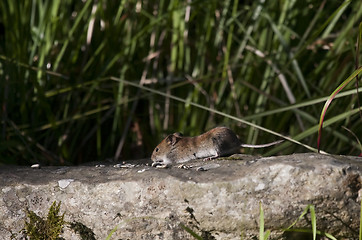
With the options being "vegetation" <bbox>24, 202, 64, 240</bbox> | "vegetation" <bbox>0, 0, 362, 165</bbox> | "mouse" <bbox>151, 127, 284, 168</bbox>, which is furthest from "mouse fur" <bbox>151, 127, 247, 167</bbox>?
"vegetation" <bbox>0, 0, 362, 165</bbox>

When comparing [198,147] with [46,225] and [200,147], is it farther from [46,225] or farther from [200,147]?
[46,225]

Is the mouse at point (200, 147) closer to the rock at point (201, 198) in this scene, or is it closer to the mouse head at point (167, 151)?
the mouse head at point (167, 151)

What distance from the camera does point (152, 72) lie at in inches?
158

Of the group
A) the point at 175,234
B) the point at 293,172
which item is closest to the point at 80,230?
the point at 175,234

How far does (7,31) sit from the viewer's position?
3672mm

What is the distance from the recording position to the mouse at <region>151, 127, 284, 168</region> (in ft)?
8.11

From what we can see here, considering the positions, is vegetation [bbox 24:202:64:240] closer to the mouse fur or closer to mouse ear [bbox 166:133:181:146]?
the mouse fur

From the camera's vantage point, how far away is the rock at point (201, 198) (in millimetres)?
1885

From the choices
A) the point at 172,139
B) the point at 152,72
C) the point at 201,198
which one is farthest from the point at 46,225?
the point at 152,72

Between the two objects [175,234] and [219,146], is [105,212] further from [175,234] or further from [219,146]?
[219,146]

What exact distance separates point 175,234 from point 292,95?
182cm

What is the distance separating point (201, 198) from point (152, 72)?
2.19 metres

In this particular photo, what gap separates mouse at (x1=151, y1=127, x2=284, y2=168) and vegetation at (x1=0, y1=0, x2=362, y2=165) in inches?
34.9

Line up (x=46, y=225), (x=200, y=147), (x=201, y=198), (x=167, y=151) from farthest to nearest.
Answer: (x=167, y=151)
(x=200, y=147)
(x=46, y=225)
(x=201, y=198)
